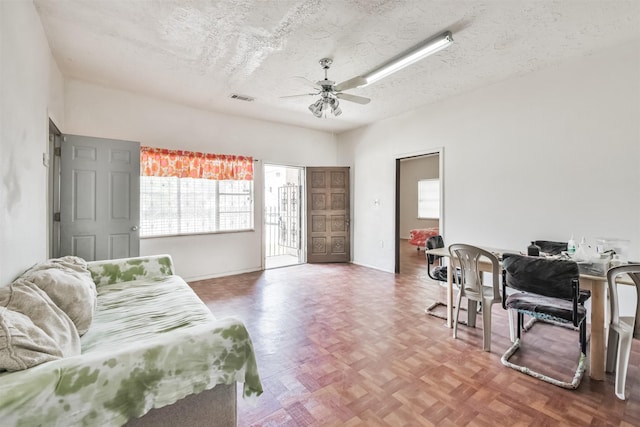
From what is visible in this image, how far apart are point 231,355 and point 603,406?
7.39 ft

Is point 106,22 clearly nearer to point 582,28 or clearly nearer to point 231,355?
point 231,355

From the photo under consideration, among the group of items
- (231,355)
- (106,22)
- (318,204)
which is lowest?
(231,355)

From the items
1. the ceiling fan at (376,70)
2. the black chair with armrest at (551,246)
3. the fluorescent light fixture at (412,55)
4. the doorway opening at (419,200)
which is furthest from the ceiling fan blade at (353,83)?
the doorway opening at (419,200)

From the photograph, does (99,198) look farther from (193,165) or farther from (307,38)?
(307,38)

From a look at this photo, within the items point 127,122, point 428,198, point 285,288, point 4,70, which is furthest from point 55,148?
point 428,198

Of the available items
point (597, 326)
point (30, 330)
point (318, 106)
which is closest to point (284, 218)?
point (318, 106)

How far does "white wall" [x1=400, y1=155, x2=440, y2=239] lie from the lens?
352 inches

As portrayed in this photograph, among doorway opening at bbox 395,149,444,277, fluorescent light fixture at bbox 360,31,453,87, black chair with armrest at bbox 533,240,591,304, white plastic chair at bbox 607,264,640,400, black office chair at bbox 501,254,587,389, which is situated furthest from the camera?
doorway opening at bbox 395,149,444,277

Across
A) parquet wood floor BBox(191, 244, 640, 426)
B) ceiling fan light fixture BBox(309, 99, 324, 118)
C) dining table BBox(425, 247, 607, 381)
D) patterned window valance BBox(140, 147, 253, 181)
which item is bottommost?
parquet wood floor BBox(191, 244, 640, 426)

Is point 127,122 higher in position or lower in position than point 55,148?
higher

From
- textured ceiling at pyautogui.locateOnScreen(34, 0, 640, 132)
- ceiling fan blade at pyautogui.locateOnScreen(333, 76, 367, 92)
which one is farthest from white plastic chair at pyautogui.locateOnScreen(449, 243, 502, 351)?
textured ceiling at pyautogui.locateOnScreen(34, 0, 640, 132)

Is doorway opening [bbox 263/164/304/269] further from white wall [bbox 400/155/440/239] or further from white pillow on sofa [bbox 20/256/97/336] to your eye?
white wall [bbox 400/155/440/239]

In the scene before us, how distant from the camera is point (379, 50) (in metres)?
2.92

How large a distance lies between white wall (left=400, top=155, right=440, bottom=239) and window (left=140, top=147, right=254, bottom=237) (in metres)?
5.83
